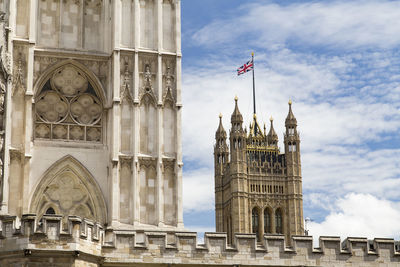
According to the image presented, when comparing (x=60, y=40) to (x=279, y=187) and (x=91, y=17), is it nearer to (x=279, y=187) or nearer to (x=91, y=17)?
(x=91, y=17)

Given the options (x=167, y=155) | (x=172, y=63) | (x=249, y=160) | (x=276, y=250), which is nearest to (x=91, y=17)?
(x=172, y=63)

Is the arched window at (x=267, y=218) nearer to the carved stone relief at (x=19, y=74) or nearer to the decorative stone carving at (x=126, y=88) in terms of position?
the decorative stone carving at (x=126, y=88)

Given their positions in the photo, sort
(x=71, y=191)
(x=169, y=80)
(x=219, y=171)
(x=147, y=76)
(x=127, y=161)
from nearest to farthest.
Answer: (x=127, y=161) → (x=71, y=191) → (x=147, y=76) → (x=169, y=80) → (x=219, y=171)

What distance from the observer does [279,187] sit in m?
122

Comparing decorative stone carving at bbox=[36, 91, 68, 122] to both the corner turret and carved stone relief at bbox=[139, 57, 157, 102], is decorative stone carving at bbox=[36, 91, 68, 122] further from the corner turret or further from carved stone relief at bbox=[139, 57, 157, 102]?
the corner turret

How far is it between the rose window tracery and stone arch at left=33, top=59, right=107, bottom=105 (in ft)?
0.40

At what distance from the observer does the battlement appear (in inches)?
711

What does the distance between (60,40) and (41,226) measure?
43.4ft

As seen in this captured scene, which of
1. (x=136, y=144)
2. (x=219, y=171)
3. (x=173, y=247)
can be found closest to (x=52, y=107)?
(x=136, y=144)

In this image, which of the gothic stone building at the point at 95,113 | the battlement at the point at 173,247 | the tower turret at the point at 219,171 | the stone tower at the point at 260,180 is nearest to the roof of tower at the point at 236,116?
the stone tower at the point at 260,180

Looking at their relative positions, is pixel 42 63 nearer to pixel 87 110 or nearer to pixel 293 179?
pixel 87 110

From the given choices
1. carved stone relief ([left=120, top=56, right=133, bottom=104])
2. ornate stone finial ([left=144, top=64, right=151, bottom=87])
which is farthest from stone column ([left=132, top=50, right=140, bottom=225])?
ornate stone finial ([left=144, top=64, right=151, bottom=87])

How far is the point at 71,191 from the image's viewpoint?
29.3 metres

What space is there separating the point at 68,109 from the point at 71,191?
9.85 feet
